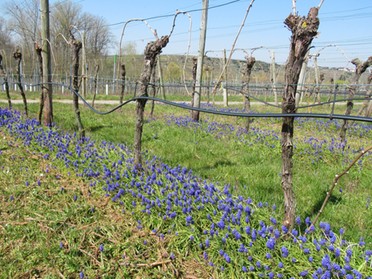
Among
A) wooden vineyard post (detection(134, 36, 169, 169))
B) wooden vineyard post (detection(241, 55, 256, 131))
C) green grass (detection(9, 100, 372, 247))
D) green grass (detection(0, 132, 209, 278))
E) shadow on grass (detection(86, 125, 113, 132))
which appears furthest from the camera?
wooden vineyard post (detection(241, 55, 256, 131))

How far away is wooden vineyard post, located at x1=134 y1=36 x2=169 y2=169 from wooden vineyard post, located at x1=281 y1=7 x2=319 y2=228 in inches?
83.2

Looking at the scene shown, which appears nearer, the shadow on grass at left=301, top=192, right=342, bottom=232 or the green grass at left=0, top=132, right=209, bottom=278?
the green grass at left=0, top=132, right=209, bottom=278

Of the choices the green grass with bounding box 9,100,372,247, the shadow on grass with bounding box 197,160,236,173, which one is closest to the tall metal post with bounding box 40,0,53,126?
the green grass with bounding box 9,100,372,247

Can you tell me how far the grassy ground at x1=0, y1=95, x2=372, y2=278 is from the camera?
108 inches

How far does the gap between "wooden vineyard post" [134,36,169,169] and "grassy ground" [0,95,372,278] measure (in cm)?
73

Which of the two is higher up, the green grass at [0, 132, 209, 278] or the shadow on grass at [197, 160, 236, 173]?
the shadow on grass at [197, 160, 236, 173]

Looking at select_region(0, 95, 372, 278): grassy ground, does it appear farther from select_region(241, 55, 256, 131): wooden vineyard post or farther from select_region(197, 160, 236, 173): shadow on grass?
select_region(241, 55, 256, 131): wooden vineyard post

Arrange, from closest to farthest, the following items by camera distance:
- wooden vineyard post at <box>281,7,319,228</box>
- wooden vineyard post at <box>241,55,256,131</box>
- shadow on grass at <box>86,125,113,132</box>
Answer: wooden vineyard post at <box>281,7,319,228</box>
shadow on grass at <box>86,125,113,132</box>
wooden vineyard post at <box>241,55,256,131</box>

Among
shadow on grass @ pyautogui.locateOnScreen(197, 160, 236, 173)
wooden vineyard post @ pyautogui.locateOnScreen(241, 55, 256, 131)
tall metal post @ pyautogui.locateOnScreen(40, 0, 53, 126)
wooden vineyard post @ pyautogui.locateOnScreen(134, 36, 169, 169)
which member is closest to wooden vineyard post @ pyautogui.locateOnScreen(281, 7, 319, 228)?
wooden vineyard post @ pyautogui.locateOnScreen(134, 36, 169, 169)

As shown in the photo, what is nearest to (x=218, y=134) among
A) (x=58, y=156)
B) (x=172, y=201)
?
(x=58, y=156)

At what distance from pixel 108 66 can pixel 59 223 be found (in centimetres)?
4693

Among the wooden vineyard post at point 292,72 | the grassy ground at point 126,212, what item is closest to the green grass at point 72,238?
the grassy ground at point 126,212

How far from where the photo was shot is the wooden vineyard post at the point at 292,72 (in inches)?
89.4

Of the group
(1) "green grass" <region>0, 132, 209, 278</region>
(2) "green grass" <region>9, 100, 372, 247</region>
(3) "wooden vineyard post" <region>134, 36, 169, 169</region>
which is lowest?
(1) "green grass" <region>0, 132, 209, 278</region>
